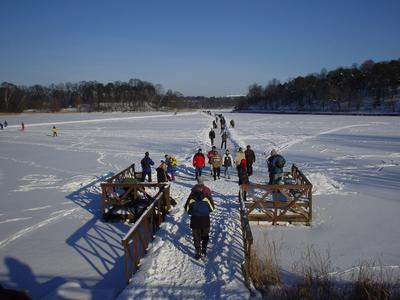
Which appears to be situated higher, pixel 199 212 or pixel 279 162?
pixel 279 162

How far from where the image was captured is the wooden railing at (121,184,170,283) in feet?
18.9

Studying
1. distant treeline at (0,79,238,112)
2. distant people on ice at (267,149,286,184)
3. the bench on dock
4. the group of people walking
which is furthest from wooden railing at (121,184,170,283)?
distant treeline at (0,79,238,112)

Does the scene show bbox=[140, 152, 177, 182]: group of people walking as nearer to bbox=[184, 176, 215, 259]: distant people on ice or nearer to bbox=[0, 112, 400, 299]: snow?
bbox=[0, 112, 400, 299]: snow

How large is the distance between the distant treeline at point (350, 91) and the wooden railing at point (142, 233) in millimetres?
73860

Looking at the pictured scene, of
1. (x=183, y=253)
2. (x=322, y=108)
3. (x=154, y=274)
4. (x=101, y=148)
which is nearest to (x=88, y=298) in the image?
(x=154, y=274)

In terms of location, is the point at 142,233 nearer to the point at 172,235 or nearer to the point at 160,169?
the point at 172,235

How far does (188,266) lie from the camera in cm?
603

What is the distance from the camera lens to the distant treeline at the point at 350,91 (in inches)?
3169

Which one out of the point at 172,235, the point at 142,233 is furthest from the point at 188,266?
the point at 142,233

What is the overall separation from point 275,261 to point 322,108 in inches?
3746

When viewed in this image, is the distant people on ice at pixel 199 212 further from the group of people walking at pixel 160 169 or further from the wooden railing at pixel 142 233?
the group of people walking at pixel 160 169

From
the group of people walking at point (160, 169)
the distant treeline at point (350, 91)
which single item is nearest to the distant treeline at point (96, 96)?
the distant treeline at point (350, 91)

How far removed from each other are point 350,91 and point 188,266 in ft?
308

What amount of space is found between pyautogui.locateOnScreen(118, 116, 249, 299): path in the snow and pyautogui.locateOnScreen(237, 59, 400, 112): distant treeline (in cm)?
7377
